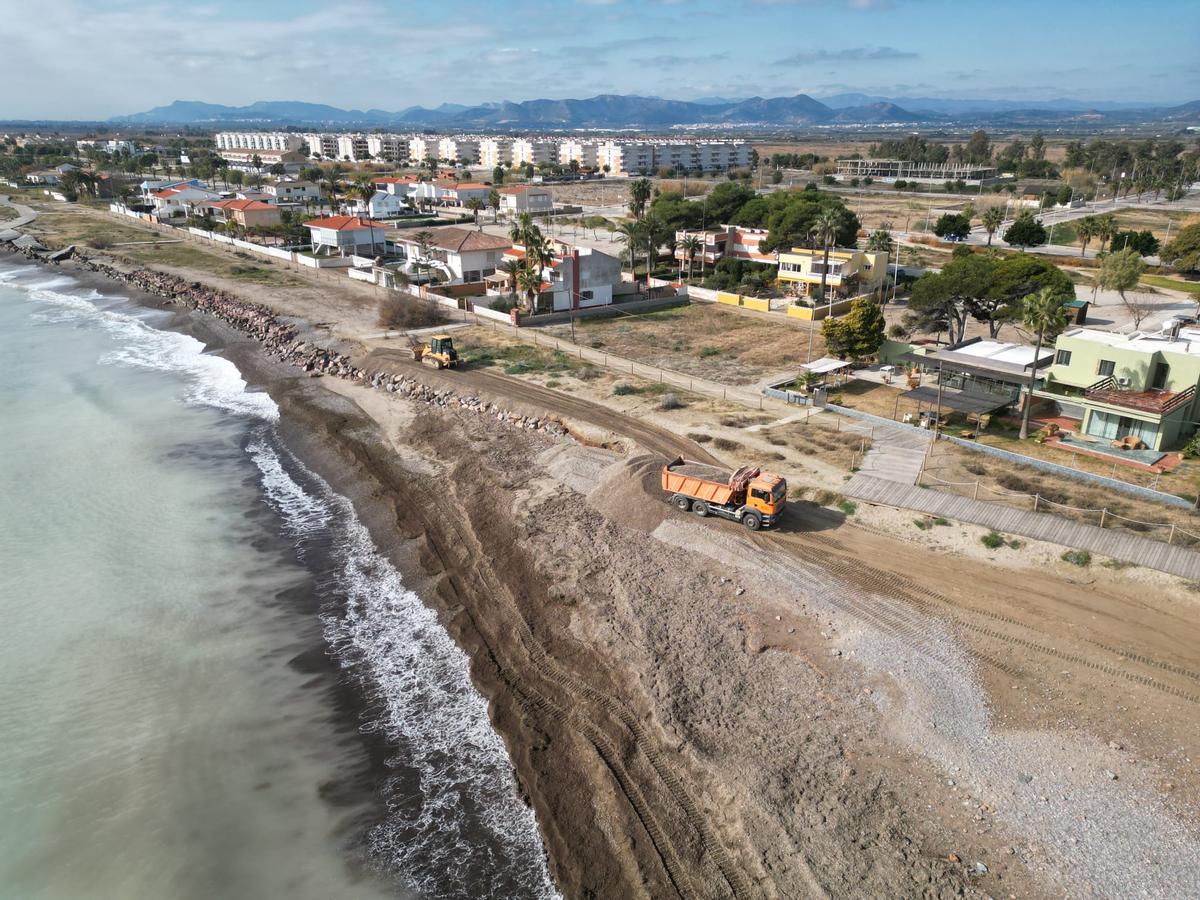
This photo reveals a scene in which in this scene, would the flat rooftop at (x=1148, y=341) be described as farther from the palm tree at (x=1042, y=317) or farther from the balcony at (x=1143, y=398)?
the palm tree at (x=1042, y=317)

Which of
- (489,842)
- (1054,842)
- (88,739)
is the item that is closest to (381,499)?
(88,739)

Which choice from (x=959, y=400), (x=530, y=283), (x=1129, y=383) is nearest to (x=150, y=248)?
(x=530, y=283)

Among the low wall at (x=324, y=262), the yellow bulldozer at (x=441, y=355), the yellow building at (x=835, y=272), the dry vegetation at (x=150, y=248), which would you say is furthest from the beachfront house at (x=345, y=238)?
the yellow building at (x=835, y=272)

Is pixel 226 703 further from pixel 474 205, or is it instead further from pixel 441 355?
pixel 474 205

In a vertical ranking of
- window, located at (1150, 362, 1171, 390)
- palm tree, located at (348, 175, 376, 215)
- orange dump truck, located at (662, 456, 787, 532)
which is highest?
palm tree, located at (348, 175, 376, 215)

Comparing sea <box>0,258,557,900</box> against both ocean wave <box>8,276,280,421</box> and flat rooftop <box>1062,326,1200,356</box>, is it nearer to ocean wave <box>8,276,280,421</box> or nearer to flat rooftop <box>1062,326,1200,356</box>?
ocean wave <box>8,276,280,421</box>

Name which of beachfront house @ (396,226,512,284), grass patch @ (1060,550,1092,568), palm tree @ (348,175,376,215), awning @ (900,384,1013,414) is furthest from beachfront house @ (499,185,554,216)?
grass patch @ (1060,550,1092,568)

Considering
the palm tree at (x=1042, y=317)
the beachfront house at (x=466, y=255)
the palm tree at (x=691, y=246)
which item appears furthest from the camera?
the palm tree at (x=691, y=246)
